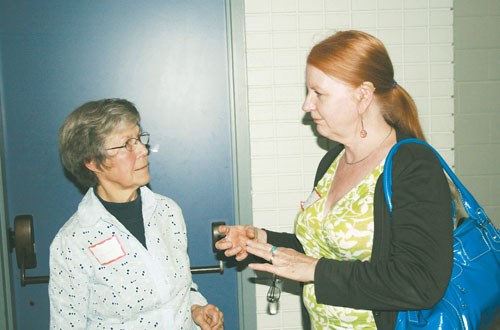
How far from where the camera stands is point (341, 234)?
1.41 metres

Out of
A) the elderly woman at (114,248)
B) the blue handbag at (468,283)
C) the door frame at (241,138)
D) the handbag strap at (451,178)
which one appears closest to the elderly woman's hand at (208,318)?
the elderly woman at (114,248)

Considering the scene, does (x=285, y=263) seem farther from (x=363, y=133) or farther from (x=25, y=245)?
(x=25, y=245)

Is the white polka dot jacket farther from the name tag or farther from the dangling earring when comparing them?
the dangling earring

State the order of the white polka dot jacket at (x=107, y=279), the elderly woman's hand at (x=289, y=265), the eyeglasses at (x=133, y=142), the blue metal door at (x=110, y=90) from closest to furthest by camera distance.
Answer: the elderly woman's hand at (x=289, y=265) < the white polka dot jacket at (x=107, y=279) < the eyeglasses at (x=133, y=142) < the blue metal door at (x=110, y=90)

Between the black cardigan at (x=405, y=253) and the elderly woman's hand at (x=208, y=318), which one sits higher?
the black cardigan at (x=405, y=253)

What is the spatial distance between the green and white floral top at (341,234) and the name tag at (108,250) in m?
0.67

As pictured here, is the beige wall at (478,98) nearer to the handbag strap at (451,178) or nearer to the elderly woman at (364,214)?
the elderly woman at (364,214)

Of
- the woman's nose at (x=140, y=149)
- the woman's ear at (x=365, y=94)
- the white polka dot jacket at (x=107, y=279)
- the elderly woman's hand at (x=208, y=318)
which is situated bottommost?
the elderly woman's hand at (x=208, y=318)

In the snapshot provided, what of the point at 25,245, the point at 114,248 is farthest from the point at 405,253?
the point at 25,245

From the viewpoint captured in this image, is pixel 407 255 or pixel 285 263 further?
pixel 285 263

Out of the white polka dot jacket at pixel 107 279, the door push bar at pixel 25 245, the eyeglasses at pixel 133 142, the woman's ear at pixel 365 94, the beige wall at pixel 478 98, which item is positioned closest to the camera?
the woman's ear at pixel 365 94

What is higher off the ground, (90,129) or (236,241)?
(90,129)

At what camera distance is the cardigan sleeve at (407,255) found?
1190 millimetres

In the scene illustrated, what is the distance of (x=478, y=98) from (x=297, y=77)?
1011 mm
